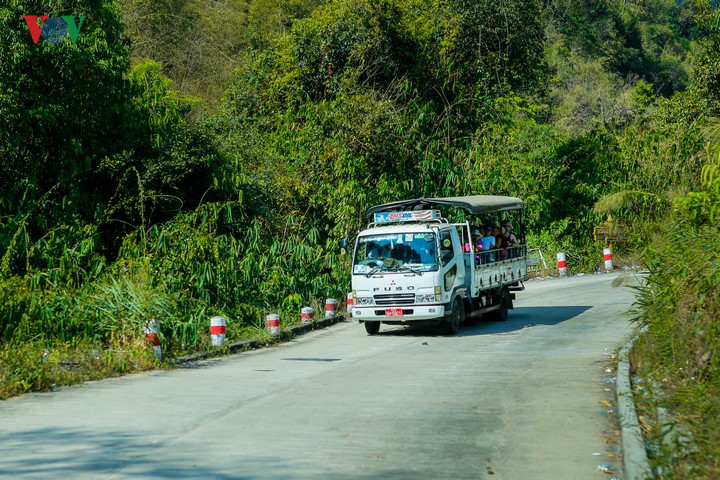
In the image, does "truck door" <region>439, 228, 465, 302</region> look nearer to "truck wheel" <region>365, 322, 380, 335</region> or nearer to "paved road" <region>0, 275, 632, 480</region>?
"truck wheel" <region>365, 322, 380, 335</region>

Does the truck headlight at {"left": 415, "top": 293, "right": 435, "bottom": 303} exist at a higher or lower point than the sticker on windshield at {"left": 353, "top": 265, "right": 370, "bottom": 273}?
lower

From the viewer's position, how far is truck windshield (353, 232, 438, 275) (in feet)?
64.4

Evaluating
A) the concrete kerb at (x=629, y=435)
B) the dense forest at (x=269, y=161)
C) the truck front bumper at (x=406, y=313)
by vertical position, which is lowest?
the concrete kerb at (x=629, y=435)

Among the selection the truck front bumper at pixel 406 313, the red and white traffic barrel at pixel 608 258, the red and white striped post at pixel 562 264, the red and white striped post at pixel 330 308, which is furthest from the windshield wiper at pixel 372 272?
the red and white traffic barrel at pixel 608 258

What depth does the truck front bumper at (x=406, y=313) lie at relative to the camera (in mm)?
19266

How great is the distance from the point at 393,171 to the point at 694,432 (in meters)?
21.8

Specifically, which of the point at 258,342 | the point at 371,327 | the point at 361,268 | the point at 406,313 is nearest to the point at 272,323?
the point at 258,342

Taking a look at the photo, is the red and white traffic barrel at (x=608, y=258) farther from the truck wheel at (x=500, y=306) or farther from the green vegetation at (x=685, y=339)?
the green vegetation at (x=685, y=339)

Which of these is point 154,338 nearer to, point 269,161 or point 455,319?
point 455,319

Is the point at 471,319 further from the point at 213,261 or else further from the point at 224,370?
the point at 224,370

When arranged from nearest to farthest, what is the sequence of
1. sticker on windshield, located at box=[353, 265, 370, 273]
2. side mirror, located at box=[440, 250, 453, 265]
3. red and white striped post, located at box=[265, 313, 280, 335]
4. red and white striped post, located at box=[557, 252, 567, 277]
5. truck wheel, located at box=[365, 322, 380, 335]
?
1. red and white striped post, located at box=[265, 313, 280, 335]
2. side mirror, located at box=[440, 250, 453, 265]
3. sticker on windshield, located at box=[353, 265, 370, 273]
4. truck wheel, located at box=[365, 322, 380, 335]
5. red and white striped post, located at box=[557, 252, 567, 277]

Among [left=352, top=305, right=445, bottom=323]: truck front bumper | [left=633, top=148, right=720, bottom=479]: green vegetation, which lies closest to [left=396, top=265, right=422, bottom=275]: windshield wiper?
[left=352, top=305, right=445, bottom=323]: truck front bumper

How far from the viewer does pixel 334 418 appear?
34.8ft

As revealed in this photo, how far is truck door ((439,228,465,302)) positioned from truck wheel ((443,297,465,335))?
426mm
